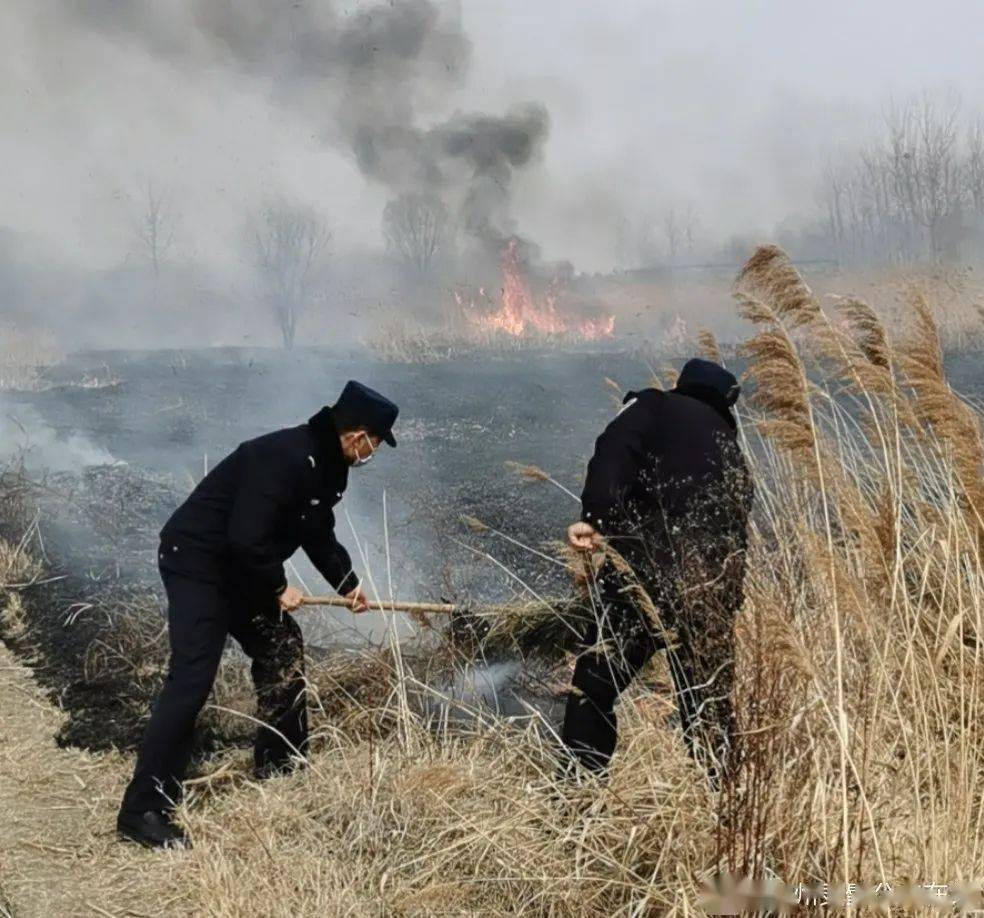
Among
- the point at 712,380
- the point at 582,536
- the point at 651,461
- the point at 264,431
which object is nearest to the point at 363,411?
the point at 582,536

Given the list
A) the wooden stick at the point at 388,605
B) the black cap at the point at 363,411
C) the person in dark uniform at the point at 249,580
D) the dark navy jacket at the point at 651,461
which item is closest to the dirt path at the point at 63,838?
the person in dark uniform at the point at 249,580

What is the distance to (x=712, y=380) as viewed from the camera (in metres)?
3.54

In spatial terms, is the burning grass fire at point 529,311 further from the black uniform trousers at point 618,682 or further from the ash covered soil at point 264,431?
the black uniform trousers at point 618,682

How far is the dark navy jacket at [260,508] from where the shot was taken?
3574 mm

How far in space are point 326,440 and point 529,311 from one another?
23717 millimetres

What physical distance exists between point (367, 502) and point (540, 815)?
5.78 meters

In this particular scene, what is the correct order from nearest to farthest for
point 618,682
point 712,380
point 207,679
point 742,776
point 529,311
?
point 742,776 → point 618,682 → point 712,380 → point 207,679 → point 529,311

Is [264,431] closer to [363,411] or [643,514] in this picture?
[363,411]

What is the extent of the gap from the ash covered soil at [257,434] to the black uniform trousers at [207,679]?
50 cm

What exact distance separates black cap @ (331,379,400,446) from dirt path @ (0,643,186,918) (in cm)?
167

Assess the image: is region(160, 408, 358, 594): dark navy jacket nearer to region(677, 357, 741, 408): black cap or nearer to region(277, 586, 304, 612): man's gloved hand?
region(277, 586, 304, 612): man's gloved hand

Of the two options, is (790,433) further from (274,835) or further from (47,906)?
(47,906)

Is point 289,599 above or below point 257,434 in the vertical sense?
below

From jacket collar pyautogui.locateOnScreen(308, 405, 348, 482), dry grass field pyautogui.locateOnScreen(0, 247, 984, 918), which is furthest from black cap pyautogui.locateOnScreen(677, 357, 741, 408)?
jacket collar pyautogui.locateOnScreen(308, 405, 348, 482)
